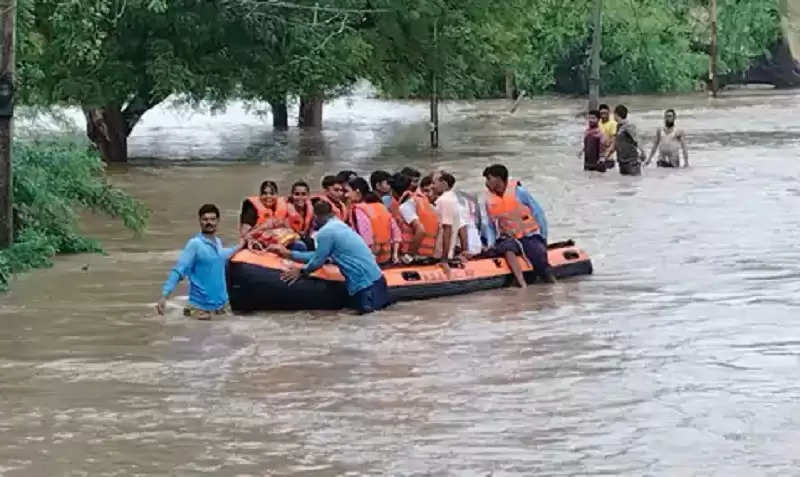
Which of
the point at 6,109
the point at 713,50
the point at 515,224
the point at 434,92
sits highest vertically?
the point at 713,50

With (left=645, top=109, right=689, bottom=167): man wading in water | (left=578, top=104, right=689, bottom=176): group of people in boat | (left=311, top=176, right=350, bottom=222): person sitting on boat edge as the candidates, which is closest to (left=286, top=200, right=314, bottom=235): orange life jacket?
(left=311, top=176, right=350, bottom=222): person sitting on boat edge

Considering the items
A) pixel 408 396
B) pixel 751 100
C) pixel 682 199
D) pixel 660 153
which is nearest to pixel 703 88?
pixel 751 100

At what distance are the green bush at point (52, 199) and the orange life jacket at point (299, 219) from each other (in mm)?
3529

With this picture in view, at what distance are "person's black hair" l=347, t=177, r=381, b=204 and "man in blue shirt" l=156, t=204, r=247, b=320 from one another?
1.65m

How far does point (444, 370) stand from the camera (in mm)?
12586

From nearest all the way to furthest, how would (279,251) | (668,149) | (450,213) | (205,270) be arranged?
(205,270)
(279,251)
(450,213)
(668,149)

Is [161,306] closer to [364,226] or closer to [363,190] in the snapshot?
[364,226]

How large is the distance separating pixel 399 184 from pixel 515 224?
4.34 ft

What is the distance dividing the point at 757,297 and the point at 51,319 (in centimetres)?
666

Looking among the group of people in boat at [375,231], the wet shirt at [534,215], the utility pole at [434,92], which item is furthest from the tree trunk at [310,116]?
the wet shirt at [534,215]

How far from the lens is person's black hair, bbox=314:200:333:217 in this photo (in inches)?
601

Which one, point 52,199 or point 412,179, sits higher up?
point 412,179

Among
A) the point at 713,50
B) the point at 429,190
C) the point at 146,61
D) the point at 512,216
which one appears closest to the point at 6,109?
the point at 429,190

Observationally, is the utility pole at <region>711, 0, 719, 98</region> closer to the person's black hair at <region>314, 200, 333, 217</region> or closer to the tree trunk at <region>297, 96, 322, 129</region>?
the tree trunk at <region>297, 96, 322, 129</region>
